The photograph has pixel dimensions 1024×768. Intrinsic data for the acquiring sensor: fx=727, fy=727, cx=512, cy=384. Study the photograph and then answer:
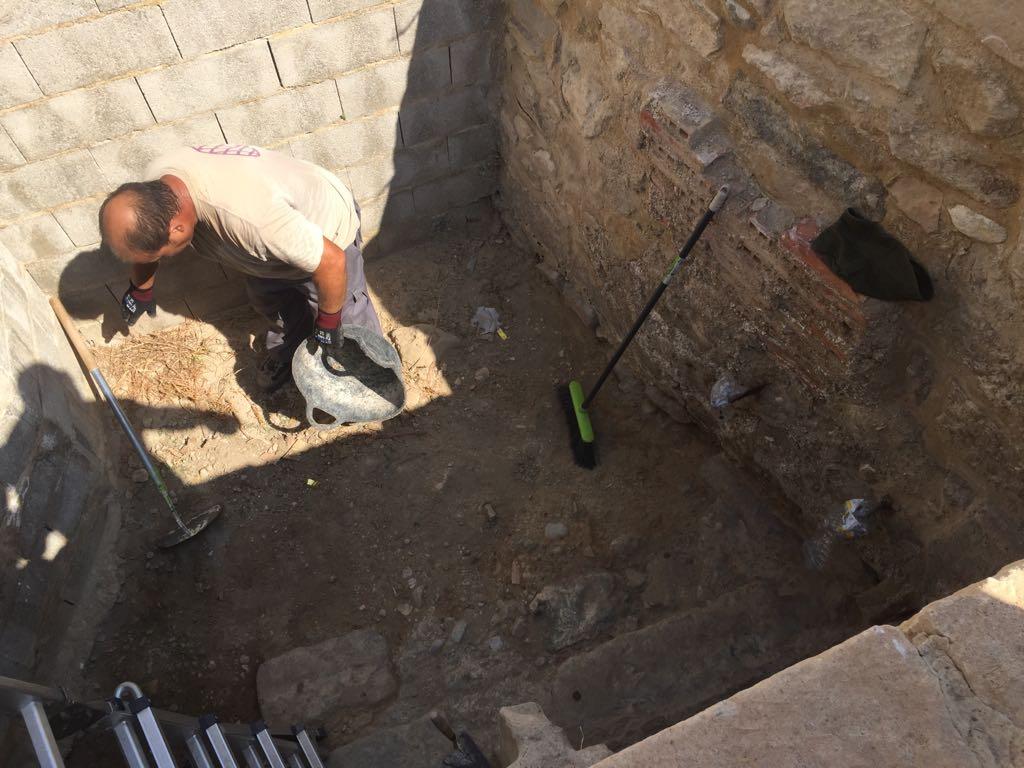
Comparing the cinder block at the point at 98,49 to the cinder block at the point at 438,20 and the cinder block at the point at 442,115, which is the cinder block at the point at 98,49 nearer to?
the cinder block at the point at 438,20

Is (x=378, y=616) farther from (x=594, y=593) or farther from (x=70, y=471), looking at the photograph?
(x=70, y=471)

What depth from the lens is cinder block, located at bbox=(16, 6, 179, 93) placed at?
2879mm

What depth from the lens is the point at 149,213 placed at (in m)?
2.80

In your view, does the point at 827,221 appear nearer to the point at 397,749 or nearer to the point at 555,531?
the point at 555,531

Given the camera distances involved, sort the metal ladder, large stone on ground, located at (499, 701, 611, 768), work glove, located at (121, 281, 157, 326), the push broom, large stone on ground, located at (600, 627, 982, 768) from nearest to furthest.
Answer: large stone on ground, located at (600, 627, 982, 768), large stone on ground, located at (499, 701, 611, 768), the metal ladder, the push broom, work glove, located at (121, 281, 157, 326)

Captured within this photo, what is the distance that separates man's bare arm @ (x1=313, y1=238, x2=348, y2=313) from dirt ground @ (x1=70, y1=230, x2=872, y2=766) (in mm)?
825

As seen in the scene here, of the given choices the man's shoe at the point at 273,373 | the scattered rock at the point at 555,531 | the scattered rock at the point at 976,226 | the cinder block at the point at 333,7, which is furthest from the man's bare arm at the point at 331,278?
the scattered rock at the point at 976,226

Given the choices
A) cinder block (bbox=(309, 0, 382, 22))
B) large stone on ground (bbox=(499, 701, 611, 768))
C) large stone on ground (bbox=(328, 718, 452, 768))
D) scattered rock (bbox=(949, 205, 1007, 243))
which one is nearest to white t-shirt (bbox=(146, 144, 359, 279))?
cinder block (bbox=(309, 0, 382, 22))

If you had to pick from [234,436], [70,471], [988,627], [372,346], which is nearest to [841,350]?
[988,627]

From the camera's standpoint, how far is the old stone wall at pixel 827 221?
6.46ft

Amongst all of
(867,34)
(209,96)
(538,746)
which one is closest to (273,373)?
(209,96)

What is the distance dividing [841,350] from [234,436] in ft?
9.59

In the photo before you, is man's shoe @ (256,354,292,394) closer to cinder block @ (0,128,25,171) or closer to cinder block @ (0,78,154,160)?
cinder block @ (0,78,154,160)

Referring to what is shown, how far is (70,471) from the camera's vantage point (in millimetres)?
3164
